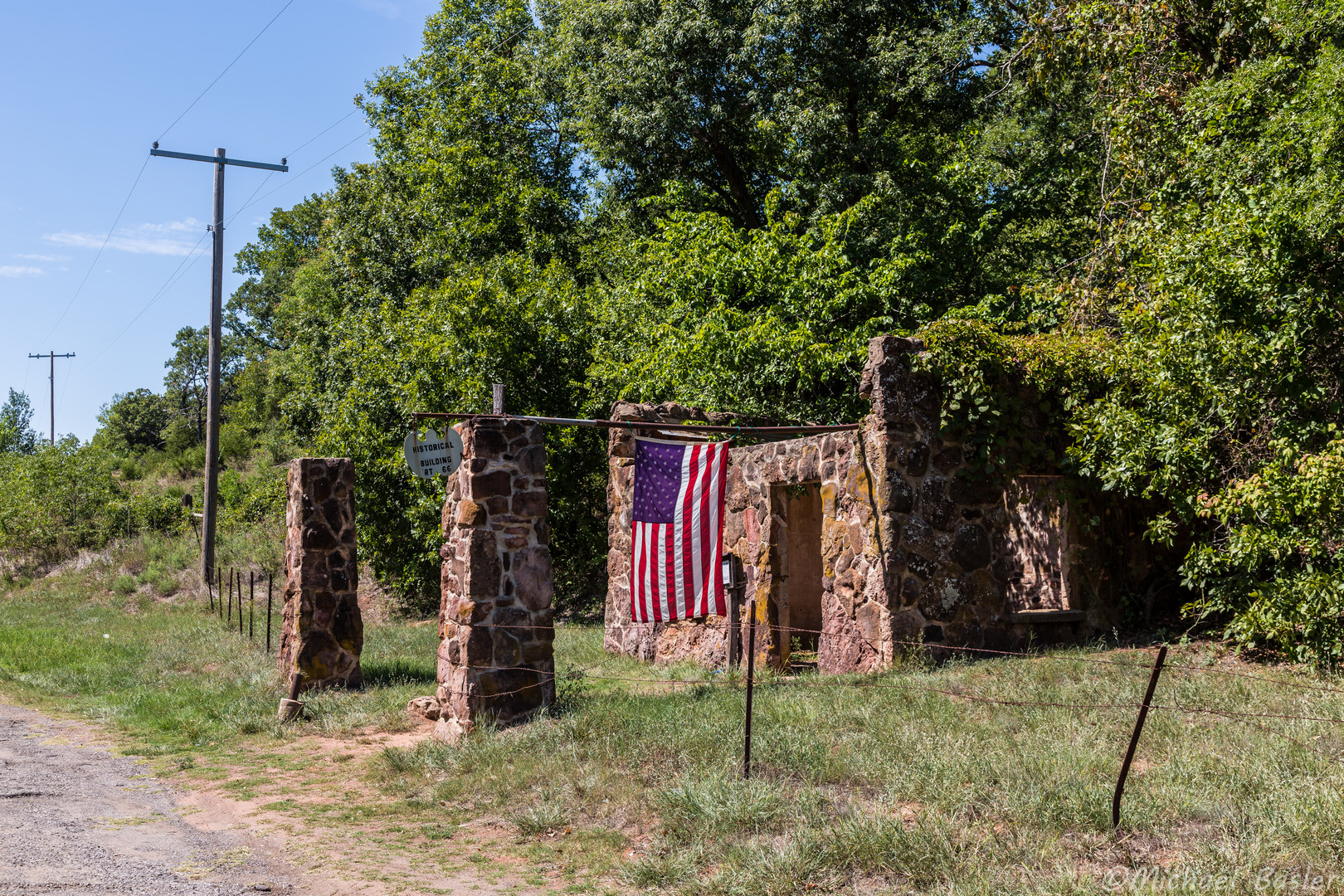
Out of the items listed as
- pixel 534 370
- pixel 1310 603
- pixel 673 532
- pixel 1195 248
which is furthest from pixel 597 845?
pixel 534 370

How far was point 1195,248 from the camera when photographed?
891cm

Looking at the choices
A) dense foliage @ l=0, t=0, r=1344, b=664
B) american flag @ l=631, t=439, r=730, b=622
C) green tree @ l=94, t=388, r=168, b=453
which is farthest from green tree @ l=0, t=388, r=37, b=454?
american flag @ l=631, t=439, r=730, b=622

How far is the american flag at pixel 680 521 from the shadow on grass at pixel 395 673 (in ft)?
14.6

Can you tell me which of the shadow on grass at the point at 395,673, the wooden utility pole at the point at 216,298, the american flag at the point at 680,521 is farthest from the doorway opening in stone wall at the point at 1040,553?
the wooden utility pole at the point at 216,298

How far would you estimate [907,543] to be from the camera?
33.5 feet

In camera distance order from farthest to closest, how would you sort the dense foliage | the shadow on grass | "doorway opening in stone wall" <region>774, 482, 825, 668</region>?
"doorway opening in stone wall" <region>774, 482, 825, 668</region> → the shadow on grass → the dense foliage

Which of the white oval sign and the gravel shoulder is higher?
the white oval sign

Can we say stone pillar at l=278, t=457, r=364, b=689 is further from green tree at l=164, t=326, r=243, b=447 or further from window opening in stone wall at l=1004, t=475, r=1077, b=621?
green tree at l=164, t=326, r=243, b=447

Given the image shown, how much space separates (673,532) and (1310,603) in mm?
5428

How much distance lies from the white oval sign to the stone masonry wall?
3910 mm

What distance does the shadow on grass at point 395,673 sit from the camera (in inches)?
491

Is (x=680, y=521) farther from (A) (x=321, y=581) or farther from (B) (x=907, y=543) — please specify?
(A) (x=321, y=581)

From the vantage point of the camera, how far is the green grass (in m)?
5.01

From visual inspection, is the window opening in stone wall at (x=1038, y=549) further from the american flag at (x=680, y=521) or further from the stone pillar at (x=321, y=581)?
the stone pillar at (x=321, y=581)
